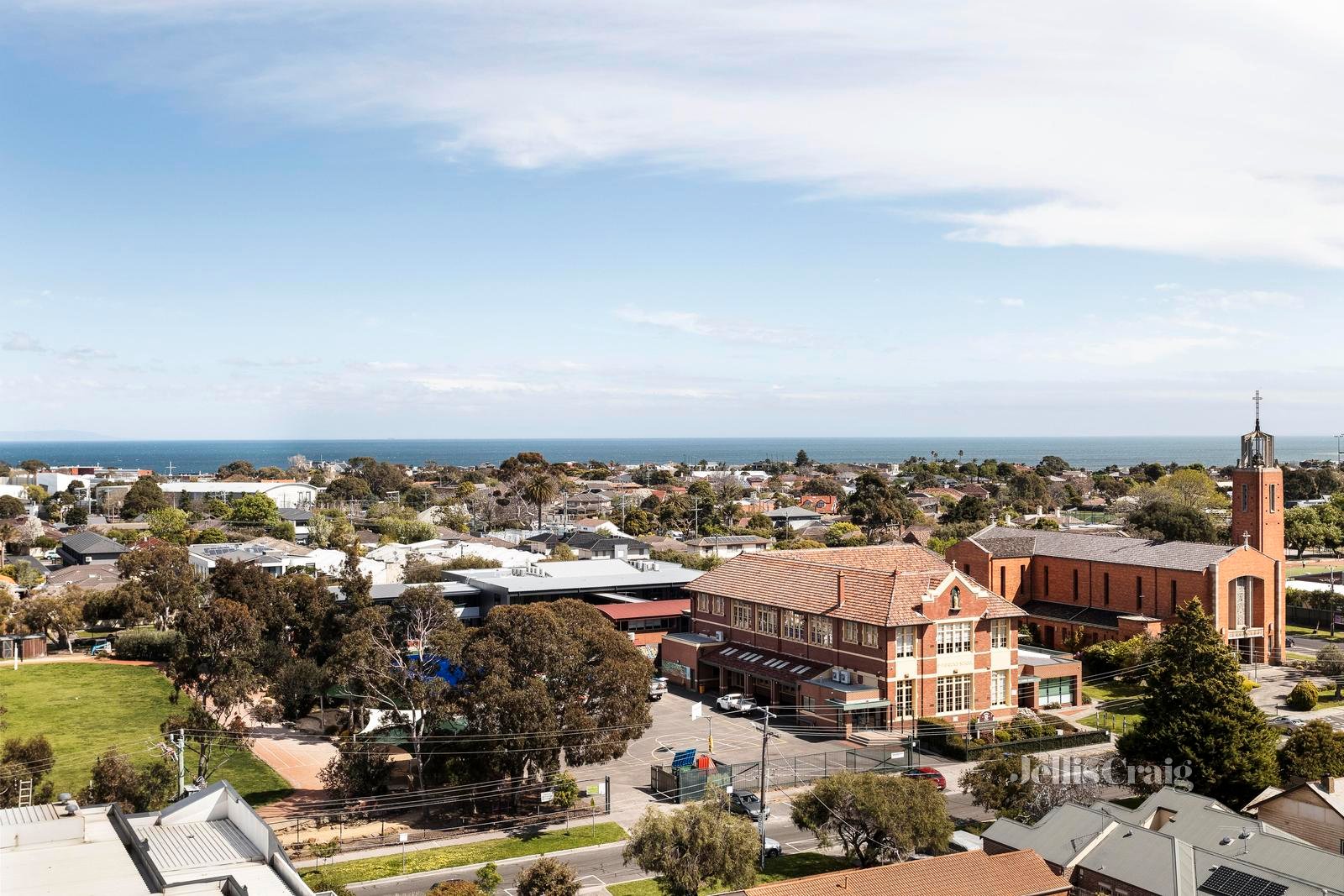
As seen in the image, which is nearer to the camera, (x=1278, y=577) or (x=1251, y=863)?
(x=1251, y=863)

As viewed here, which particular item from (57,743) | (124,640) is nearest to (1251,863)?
(57,743)

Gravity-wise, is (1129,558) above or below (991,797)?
above

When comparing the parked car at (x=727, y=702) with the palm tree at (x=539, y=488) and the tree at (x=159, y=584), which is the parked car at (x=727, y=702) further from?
the palm tree at (x=539, y=488)

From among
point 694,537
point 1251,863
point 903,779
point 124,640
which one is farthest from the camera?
point 694,537

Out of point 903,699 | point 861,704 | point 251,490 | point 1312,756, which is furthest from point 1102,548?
point 251,490

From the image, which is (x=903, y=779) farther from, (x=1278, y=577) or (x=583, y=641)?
(x=1278, y=577)

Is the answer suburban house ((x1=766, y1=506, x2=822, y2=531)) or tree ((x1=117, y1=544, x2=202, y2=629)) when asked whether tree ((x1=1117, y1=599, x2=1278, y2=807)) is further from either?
suburban house ((x1=766, y1=506, x2=822, y2=531))

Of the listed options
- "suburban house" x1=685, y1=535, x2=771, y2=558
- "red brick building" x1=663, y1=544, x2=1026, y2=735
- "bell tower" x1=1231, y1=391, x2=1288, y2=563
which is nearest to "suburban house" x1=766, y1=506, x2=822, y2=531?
"suburban house" x1=685, y1=535, x2=771, y2=558
